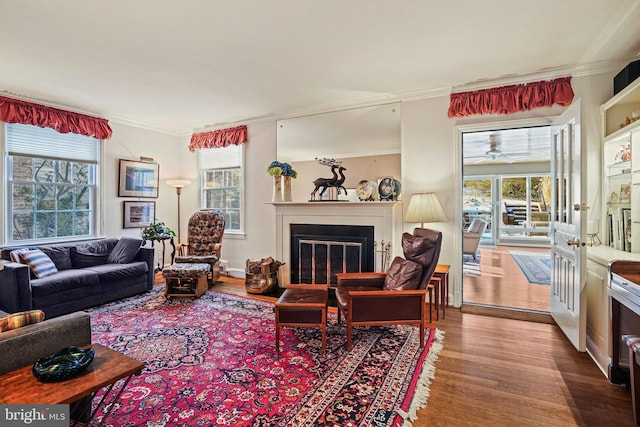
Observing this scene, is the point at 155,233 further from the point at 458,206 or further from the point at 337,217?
the point at 458,206

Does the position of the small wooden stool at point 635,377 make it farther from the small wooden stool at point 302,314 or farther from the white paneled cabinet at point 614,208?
the small wooden stool at point 302,314

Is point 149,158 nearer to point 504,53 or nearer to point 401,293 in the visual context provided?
point 401,293

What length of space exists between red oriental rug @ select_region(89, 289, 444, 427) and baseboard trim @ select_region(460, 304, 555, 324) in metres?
0.86

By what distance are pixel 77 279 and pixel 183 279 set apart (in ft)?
3.57

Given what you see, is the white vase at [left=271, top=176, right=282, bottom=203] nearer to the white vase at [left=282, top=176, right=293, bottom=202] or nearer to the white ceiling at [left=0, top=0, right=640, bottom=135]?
the white vase at [left=282, top=176, right=293, bottom=202]

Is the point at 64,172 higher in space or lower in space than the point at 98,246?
higher

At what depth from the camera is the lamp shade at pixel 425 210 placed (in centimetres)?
337

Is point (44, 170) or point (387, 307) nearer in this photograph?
point (387, 307)

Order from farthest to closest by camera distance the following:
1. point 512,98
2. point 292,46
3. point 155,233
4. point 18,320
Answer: point 155,233
point 512,98
point 292,46
point 18,320

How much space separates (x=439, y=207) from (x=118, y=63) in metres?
3.57

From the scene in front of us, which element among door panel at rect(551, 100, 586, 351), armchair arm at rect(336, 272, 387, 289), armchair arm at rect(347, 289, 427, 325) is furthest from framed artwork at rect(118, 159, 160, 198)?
door panel at rect(551, 100, 586, 351)

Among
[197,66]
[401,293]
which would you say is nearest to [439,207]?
[401,293]

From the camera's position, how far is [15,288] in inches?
116

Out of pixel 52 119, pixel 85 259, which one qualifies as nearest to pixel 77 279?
pixel 85 259
